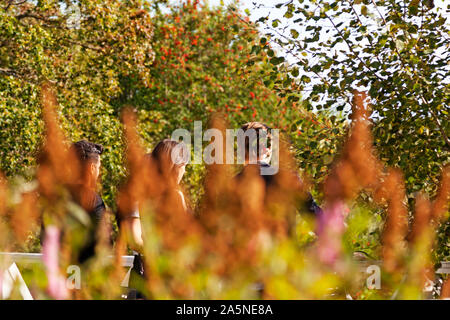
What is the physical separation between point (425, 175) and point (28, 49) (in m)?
7.37

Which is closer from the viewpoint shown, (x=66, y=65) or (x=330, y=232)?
(x=330, y=232)

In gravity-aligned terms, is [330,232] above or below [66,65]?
below

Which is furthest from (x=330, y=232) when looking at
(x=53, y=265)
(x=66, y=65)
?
(x=66, y=65)

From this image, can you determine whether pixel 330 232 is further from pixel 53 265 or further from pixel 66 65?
pixel 66 65

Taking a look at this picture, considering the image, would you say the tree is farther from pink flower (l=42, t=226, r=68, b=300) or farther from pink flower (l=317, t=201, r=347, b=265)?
pink flower (l=317, t=201, r=347, b=265)

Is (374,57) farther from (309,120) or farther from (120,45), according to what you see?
(120,45)

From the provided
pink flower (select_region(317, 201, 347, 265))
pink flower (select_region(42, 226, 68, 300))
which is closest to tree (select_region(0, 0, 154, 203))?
pink flower (select_region(42, 226, 68, 300))

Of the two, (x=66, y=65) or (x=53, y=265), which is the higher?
(x=66, y=65)

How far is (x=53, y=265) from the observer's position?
112 centimetres

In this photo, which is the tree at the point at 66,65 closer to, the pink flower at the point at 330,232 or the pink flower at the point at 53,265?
the pink flower at the point at 53,265

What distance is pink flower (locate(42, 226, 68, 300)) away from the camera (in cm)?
112

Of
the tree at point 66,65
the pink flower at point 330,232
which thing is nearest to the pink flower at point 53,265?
the pink flower at point 330,232

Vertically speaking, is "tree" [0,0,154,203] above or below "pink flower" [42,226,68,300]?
above
